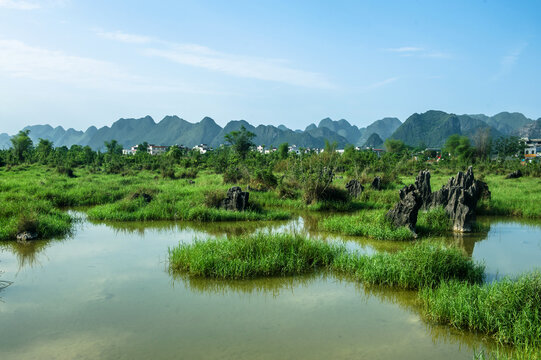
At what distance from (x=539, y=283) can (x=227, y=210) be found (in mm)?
9319

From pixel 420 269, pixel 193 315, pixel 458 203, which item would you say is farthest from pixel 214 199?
pixel 420 269

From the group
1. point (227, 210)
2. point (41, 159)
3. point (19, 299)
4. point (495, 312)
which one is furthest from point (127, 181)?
point (41, 159)

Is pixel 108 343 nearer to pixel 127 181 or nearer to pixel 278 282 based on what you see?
pixel 278 282

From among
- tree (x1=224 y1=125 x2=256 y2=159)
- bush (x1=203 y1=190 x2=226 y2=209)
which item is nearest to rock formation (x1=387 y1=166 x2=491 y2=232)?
bush (x1=203 y1=190 x2=226 y2=209)

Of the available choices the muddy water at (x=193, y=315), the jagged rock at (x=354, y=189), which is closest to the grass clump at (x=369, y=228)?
the muddy water at (x=193, y=315)

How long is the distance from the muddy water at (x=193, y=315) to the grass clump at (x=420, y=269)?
276 mm

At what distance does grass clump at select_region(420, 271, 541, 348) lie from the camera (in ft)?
16.1

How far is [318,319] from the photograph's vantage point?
19.0ft

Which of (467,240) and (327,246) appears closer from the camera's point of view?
(327,246)

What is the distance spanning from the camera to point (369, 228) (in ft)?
35.1

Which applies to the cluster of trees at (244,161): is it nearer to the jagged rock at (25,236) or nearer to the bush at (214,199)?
the bush at (214,199)

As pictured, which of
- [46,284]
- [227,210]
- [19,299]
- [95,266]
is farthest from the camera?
[227,210]

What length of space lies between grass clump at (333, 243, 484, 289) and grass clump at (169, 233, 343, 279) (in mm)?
981

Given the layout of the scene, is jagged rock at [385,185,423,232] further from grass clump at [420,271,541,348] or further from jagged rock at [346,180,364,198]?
jagged rock at [346,180,364,198]
